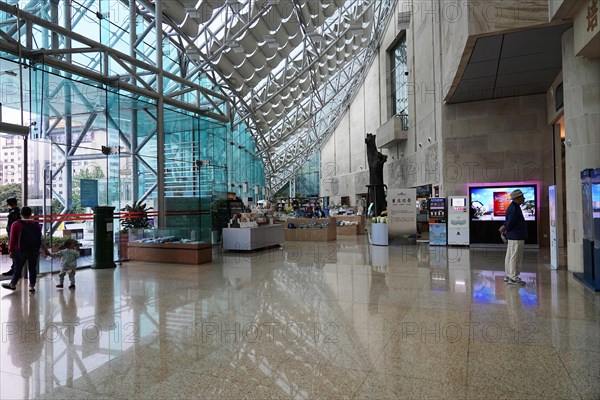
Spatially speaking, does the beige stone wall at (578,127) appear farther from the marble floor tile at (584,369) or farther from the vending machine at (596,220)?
the marble floor tile at (584,369)

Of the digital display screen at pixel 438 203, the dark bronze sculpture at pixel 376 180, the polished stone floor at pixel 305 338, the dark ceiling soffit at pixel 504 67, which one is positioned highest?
the dark ceiling soffit at pixel 504 67

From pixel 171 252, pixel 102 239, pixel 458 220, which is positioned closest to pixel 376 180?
pixel 458 220

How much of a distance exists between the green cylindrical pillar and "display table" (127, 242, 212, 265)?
2.98ft

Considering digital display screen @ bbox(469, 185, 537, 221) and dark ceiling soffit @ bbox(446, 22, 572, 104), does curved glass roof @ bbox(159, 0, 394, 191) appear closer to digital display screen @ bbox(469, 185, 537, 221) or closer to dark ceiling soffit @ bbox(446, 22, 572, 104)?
dark ceiling soffit @ bbox(446, 22, 572, 104)

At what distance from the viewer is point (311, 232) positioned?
53.3 ft

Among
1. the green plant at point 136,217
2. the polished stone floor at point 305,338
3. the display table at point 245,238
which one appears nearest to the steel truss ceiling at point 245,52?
the green plant at point 136,217

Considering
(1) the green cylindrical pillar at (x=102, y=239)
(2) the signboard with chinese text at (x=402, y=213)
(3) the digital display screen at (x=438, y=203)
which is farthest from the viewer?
(2) the signboard with chinese text at (x=402, y=213)

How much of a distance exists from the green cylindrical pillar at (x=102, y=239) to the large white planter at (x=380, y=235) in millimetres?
7964

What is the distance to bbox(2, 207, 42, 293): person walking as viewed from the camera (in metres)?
6.79

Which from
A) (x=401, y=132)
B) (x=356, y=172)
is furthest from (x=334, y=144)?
(x=401, y=132)

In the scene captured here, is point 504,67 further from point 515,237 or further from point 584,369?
point 584,369

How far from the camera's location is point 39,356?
3764 mm

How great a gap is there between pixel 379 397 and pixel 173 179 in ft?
40.7

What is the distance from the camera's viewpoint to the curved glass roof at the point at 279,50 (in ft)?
62.6
